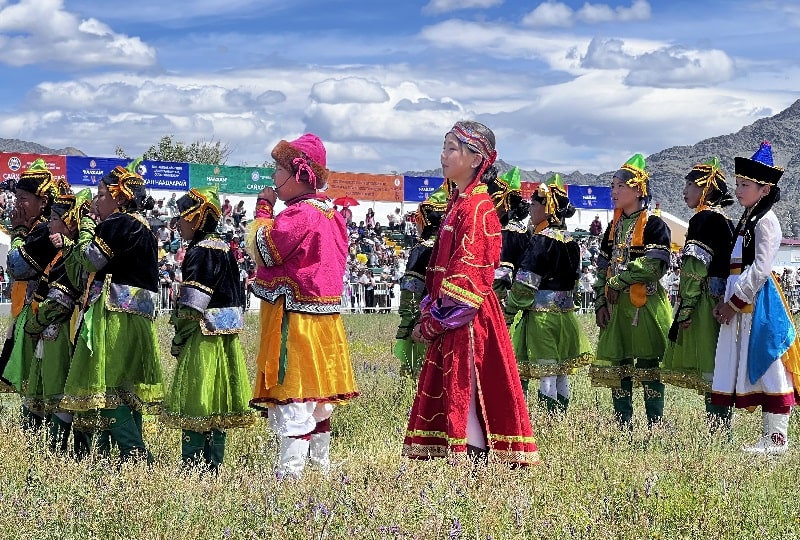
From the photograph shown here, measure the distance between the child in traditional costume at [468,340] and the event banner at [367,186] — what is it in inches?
1349

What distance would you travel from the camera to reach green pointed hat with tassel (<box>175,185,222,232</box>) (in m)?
6.90

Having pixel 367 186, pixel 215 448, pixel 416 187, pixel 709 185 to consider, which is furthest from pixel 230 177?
pixel 215 448

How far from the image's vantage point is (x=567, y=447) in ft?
23.2

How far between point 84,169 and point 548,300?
2685cm

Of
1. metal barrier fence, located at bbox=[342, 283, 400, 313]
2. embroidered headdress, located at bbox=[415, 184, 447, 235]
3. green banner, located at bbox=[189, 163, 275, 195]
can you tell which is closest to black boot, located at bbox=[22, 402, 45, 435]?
embroidered headdress, located at bbox=[415, 184, 447, 235]

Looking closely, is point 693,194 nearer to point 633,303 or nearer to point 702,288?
point 702,288

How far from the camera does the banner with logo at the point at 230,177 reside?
35463 mm

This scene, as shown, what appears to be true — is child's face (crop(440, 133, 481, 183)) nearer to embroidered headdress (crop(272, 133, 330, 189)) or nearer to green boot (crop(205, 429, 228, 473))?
embroidered headdress (crop(272, 133, 330, 189))

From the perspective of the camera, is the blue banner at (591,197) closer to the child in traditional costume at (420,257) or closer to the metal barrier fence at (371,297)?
the metal barrier fence at (371,297)

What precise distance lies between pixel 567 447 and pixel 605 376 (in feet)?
5.82

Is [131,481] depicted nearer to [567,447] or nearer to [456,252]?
[456,252]

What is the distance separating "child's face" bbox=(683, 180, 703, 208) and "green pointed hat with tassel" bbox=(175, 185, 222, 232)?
375cm

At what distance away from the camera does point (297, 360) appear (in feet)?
19.2

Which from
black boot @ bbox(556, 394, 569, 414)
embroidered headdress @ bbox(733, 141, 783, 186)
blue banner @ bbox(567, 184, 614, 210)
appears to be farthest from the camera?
blue banner @ bbox(567, 184, 614, 210)
